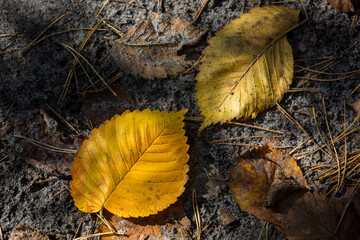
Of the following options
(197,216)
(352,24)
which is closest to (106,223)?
(197,216)

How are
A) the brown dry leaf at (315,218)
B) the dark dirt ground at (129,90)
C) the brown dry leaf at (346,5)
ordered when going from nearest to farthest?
the brown dry leaf at (315,218) < the dark dirt ground at (129,90) < the brown dry leaf at (346,5)

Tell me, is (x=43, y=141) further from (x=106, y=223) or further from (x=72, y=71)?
(x=106, y=223)

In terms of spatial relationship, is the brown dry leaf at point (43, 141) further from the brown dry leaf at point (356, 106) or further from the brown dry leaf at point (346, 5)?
the brown dry leaf at point (346, 5)

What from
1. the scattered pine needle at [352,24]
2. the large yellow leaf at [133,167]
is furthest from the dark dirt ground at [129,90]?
→ the large yellow leaf at [133,167]

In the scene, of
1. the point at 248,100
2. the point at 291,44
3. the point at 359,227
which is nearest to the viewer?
the point at 359,227

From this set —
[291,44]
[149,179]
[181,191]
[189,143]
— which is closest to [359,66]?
[291,44]

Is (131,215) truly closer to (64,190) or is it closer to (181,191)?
(181,191)
